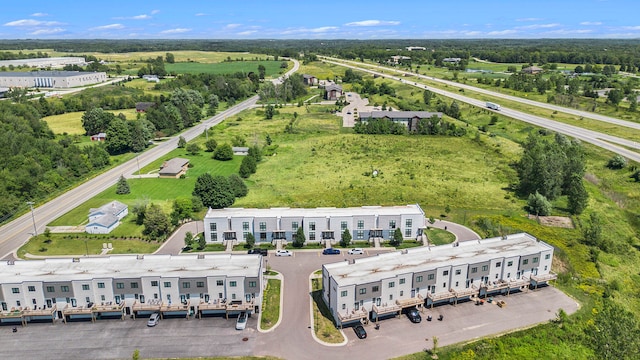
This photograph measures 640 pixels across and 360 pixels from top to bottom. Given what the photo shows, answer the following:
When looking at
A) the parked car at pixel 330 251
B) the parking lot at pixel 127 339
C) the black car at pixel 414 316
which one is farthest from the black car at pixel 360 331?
the parked car at pixel 330 251

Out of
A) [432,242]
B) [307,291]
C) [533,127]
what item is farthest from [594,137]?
[307,291]

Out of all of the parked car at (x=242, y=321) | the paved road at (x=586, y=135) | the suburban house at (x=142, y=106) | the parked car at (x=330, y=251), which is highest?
the suburban house at (x=142, y=106)

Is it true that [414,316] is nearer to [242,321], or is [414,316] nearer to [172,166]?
[242,321]

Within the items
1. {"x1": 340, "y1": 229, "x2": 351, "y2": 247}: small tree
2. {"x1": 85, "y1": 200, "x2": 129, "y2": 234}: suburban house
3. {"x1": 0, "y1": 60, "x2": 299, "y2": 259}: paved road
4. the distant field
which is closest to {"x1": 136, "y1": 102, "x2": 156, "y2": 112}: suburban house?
the distant field

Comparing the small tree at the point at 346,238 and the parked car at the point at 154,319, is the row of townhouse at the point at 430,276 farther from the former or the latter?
the parked car at the point at 154,319

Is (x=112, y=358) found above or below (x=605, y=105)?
below

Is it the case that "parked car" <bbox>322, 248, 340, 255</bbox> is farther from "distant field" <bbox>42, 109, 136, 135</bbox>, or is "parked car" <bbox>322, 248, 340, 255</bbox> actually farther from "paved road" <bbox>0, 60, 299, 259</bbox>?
"distant field" <bbox>42, 109, 136, 135</bbox>

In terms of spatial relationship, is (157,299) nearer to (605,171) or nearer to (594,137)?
(605,171)
